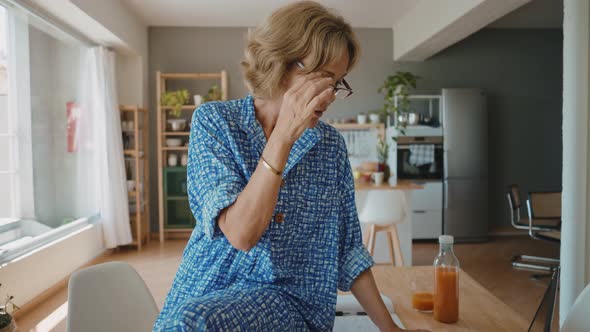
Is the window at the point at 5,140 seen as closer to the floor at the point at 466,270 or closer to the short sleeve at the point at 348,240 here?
the floor at the point at 466,270

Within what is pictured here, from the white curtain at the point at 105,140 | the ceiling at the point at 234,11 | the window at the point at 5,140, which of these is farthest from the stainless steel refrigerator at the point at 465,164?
the window at the point at 5,140

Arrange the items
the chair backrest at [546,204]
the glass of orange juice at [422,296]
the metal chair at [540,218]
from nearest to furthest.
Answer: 1. the glass of orange juice at [422,296]
2. the metal chair at [540,218]
3. the chair backrest at [546,204]

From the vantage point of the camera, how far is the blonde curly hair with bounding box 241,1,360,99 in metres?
0.97

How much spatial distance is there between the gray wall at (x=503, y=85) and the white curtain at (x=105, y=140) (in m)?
1.70

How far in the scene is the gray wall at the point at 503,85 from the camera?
6.44 meters

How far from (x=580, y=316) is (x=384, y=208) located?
259cm

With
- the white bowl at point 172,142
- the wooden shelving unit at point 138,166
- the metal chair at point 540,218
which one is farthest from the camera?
the white bowl at point 172,142

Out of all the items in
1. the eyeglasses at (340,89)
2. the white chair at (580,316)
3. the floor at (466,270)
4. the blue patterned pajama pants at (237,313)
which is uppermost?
the eyeglasses at (340,89)

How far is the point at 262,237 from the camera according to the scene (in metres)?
0.98

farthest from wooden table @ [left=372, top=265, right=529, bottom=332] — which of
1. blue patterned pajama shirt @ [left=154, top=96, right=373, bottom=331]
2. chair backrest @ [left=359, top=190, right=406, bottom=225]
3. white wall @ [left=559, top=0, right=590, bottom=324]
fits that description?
chair backrest @ [left=359, top=190, right=406, bottom=225]

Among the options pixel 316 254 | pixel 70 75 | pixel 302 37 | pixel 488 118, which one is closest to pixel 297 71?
pixel 302 37

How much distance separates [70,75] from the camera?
469cm

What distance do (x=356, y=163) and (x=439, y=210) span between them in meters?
1.18

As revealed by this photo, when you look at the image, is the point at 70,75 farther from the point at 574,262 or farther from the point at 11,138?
the point at 574,262
